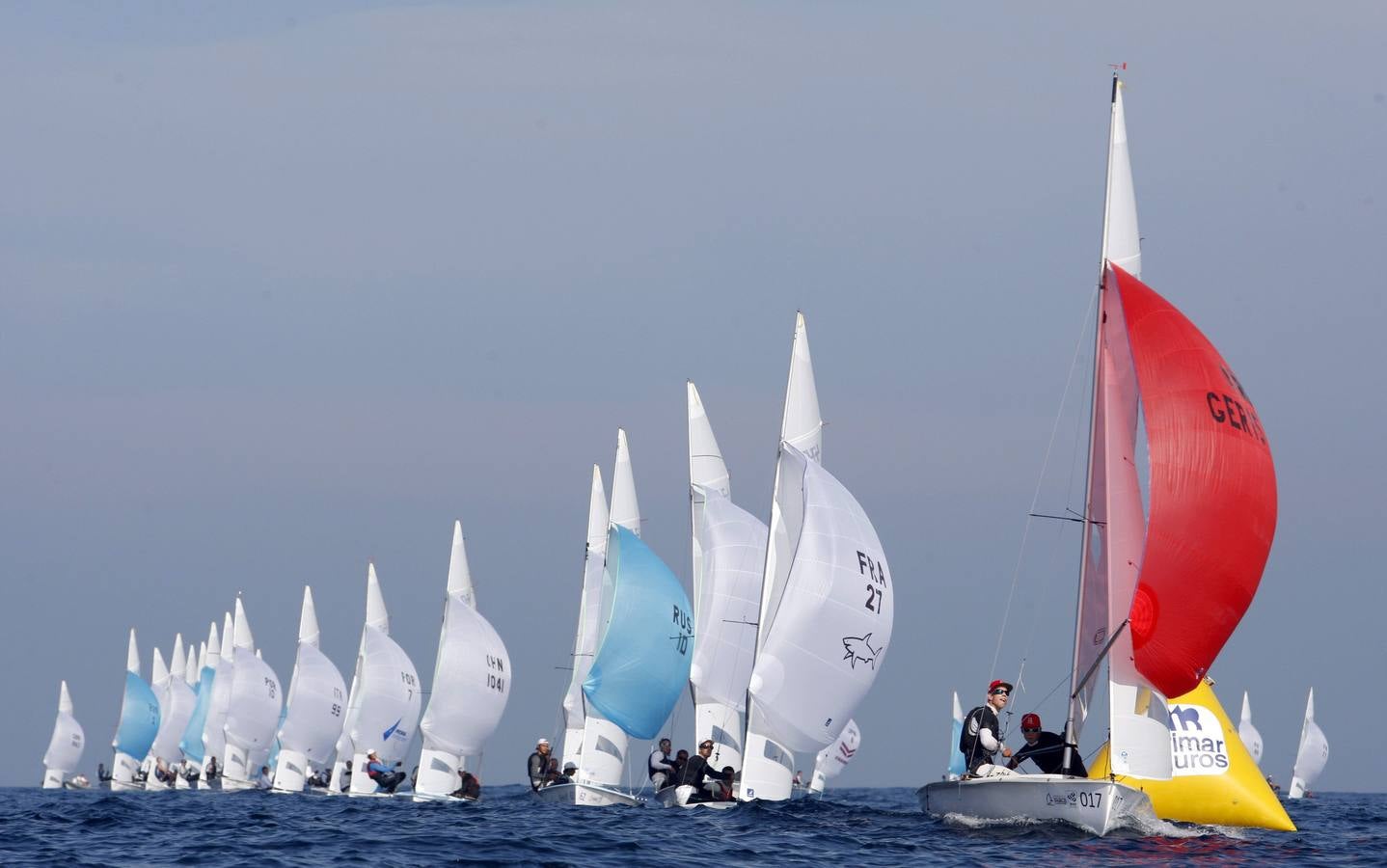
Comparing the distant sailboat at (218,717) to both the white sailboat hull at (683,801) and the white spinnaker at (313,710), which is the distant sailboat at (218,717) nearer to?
the white spinnaker at (313,710)

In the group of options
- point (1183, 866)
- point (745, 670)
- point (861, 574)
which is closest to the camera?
point (1183, 866)

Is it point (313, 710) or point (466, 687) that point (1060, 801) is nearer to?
point (466, 687)

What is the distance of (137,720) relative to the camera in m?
82.2

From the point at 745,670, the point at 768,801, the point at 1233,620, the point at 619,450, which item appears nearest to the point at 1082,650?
the point at 1233,620

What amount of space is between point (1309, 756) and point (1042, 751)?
202 ft

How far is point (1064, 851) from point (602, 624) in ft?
69.3

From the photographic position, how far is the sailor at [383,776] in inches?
1908

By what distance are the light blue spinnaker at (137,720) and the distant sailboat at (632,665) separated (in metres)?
49.4

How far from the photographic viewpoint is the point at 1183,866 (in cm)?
1845

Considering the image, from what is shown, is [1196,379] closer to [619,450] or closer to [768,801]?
[768,801]

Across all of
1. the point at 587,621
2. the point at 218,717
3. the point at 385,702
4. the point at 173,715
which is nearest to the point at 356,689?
the point at 385,702

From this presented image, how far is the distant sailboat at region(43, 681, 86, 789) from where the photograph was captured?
93.6m

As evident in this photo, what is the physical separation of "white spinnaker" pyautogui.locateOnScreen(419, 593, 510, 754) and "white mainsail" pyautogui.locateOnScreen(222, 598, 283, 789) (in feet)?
87.4

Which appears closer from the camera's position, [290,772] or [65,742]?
[290,772]
